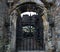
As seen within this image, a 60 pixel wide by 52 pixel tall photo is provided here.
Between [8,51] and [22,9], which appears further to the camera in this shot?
[22,9]

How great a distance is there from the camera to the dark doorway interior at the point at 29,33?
665 centimetres

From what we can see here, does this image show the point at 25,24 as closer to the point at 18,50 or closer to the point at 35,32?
the point at 35,32

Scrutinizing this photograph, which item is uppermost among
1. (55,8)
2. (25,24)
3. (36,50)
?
(55,8)

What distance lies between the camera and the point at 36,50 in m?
6.58

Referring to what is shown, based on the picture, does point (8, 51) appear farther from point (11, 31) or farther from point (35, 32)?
point (35, 32)

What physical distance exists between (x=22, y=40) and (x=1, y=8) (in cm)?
123

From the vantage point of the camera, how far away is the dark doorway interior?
6.65 m

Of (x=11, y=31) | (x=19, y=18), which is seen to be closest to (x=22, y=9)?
(x=19, y=18)

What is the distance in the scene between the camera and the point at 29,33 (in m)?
6.83

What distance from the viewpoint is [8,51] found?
621cm

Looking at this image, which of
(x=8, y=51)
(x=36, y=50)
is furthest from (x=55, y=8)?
(x=8, y=51)

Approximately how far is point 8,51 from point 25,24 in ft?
3.81

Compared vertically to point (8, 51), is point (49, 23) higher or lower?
higher

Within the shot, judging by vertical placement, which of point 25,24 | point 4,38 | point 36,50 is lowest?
point 36,50
